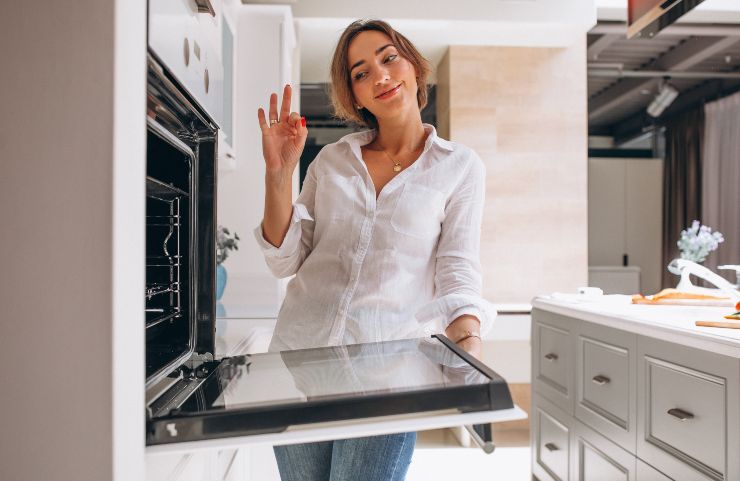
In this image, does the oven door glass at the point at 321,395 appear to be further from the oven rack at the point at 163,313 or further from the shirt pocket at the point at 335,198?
the shirt pocket at the point at 335,198

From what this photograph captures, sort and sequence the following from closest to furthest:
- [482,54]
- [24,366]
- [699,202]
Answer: [24,366] → [482,54] → [699,202]

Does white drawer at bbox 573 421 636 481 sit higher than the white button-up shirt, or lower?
lower

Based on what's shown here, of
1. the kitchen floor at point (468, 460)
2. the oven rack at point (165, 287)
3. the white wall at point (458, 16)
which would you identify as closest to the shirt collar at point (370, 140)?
the oven rack at point (165, 287)

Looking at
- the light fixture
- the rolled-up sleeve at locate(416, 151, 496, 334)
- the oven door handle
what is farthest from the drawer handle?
the light fixture

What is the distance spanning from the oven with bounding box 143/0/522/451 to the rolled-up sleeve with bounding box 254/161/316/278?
0.68 feet

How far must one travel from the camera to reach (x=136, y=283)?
0.62m

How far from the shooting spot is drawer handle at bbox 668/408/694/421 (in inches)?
66.0

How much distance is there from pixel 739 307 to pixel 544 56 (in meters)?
2.69

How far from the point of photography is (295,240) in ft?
4.20

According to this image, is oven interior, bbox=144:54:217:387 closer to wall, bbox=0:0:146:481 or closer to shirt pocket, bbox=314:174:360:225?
shirt pocket, bbox=314:174:360:225

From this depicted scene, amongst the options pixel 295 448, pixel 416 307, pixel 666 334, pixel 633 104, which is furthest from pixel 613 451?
pixel 633 104

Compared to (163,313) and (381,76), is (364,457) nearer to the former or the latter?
(163,313)

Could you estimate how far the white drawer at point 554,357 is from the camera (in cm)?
243

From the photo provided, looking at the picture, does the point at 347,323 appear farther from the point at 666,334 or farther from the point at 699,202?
the point at 699,202
